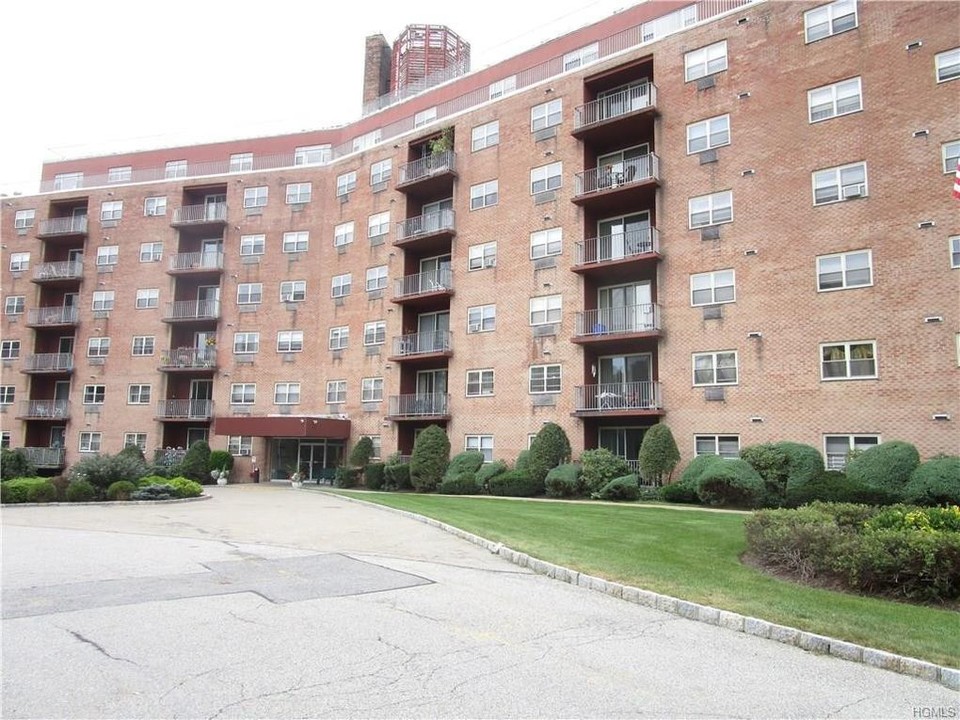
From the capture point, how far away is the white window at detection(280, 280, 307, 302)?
1657 inches

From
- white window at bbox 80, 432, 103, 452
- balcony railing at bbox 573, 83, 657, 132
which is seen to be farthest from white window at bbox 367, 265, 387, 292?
white window at bbox 80, 432, 103, 452

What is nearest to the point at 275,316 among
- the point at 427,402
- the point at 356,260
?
the point at 356,260

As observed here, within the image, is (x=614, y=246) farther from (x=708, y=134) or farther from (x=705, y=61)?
(x=705, y=61)

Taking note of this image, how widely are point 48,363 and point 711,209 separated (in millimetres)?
43740

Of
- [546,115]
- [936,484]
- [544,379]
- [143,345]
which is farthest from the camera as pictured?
[143,345]

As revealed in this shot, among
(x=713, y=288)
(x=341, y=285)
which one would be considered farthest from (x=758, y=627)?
(x=341, y=285)

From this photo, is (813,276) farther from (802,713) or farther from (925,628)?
(802,713)

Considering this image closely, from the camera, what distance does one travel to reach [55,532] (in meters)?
14.9

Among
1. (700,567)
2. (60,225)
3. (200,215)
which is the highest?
(60,225)

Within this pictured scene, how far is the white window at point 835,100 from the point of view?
969 inches

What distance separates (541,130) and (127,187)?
102ft

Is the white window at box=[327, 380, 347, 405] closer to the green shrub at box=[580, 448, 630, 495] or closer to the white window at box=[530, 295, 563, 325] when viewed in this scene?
the white window at box=[530, 295, 563, 325]

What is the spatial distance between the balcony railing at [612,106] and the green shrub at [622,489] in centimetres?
1584

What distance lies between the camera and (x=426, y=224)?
37.1 metres
